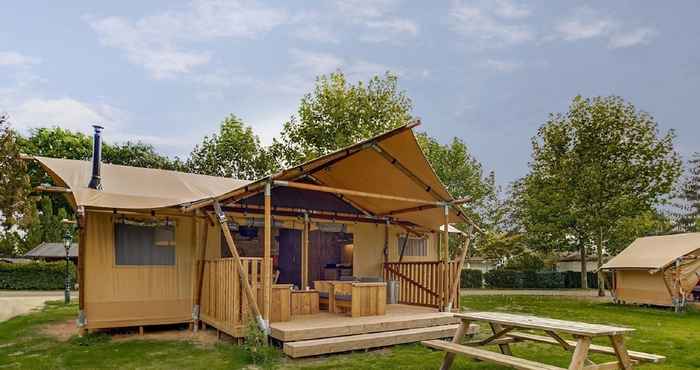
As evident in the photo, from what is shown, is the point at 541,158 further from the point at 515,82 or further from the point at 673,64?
the point at 515,82

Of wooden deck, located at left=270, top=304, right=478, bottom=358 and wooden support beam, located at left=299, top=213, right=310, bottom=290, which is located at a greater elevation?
wooden support beam, located at left=299, top=213, right=310, bottom=290

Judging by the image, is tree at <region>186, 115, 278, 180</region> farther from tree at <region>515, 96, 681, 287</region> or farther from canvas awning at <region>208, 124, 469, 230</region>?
canvas awning at <region>208, 124, 469, 230</region>

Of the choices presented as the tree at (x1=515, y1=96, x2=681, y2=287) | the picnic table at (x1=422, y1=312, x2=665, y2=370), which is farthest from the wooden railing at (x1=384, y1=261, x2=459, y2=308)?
the tree at (x1=515, y1=96, x2=681, y2=287)

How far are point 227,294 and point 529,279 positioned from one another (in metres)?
21.7

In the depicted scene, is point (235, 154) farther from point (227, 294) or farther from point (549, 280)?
point (227, 294)

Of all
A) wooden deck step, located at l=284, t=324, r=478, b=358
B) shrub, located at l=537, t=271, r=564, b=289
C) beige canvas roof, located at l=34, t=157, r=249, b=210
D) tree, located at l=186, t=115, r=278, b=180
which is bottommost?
shrub, located at l=537, t=271, r=564, b=289

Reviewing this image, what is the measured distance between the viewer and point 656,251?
45.9ft

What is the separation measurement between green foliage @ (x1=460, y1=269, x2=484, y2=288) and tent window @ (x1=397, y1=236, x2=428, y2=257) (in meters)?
12.4

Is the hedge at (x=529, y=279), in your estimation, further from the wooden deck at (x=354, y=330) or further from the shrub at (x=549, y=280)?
the wooden deck at (x=354, y=330)

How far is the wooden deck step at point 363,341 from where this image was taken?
6.18m

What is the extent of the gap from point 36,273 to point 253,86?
13.2 meters

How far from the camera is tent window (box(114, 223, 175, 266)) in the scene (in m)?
8.36

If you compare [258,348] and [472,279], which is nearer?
[258,348]

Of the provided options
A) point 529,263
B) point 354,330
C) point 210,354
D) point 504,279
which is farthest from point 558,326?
point 529,263
